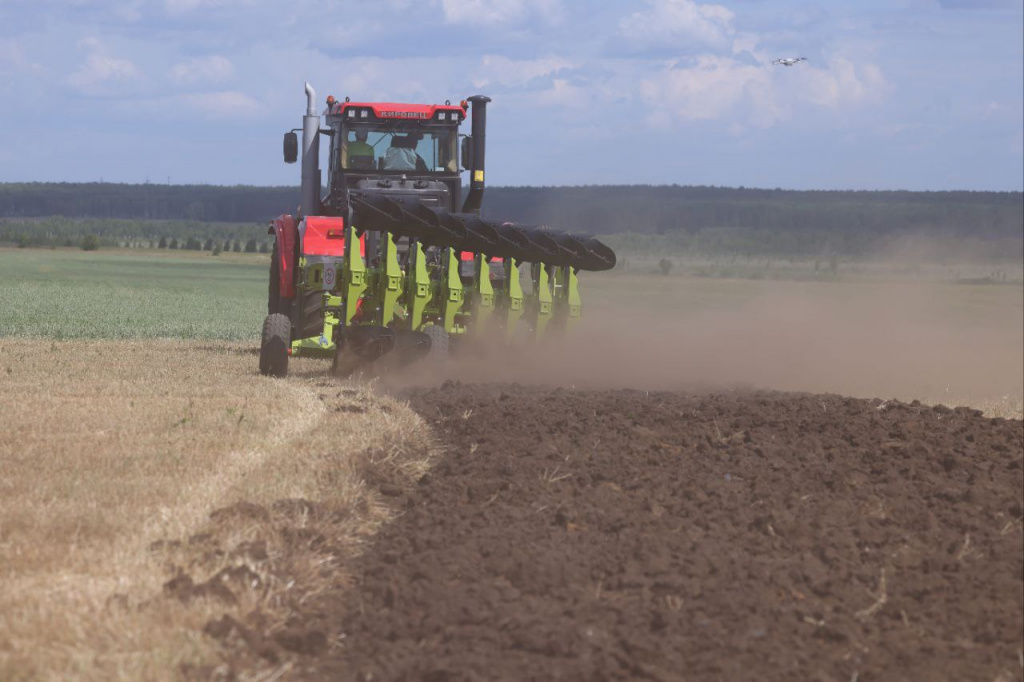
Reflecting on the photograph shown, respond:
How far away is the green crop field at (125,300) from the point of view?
81.9 ft

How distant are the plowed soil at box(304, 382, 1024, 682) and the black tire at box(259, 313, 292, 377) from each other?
4.99 m

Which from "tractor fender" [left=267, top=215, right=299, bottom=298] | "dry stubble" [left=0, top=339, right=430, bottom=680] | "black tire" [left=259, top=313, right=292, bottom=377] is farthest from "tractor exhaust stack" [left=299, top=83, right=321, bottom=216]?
"dry stubble" [left=0, top=339, right=430, bottom=680]

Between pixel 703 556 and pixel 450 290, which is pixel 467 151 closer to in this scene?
pixel 450 290

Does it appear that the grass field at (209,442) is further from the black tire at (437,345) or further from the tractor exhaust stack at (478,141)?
the tractor exhaust stack at (478,141)

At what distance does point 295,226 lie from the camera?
16047 mm

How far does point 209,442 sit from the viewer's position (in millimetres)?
9938

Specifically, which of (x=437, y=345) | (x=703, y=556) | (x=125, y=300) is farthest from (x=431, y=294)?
(x=125, y=300)

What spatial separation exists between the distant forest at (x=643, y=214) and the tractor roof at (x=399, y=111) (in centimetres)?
217

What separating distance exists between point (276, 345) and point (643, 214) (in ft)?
238

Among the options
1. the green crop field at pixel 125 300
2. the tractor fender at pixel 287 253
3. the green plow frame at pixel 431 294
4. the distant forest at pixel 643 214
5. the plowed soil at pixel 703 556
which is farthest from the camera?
the distant forest at pixel 643 214

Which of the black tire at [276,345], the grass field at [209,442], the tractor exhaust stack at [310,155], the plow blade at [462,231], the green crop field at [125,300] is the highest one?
the tractor exhaust stack at [310,155]

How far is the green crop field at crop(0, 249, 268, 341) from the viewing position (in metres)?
25.0

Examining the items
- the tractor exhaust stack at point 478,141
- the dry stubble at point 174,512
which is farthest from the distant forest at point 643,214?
the dry stubble at point 174,512

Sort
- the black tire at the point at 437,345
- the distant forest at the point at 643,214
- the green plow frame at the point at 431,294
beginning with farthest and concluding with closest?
the distant forest at the point at 643,214
the green plow frame at the point at 431,294
the black tire at the point at 437,345
